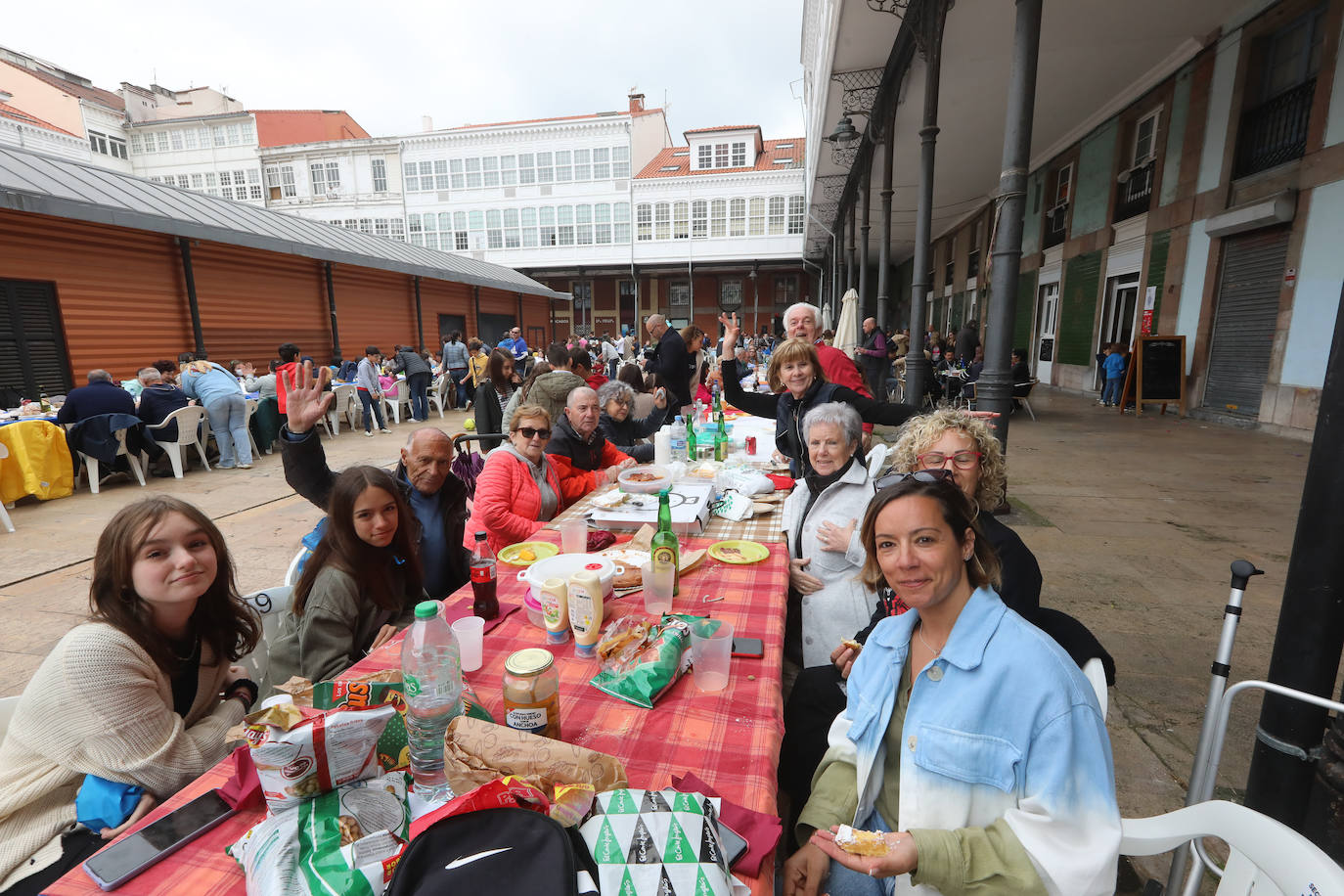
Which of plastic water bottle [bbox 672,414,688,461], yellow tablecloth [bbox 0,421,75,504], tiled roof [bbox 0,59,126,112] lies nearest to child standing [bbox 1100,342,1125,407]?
plastic water bottle [bbox 672,414,688,461]

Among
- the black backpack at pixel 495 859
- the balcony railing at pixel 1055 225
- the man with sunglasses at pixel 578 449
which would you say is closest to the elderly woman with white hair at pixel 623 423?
the man with sunglasses at pixel 578 449

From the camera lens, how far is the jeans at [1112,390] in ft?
33.8

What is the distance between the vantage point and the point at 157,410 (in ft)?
22.8

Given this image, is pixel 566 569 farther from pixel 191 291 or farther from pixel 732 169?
pixel 732 169

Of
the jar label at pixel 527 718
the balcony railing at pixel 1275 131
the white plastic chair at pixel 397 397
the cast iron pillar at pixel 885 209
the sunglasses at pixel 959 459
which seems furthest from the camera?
the white plastic chair at pixel 397 397

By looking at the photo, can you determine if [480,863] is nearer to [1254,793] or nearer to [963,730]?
[963,730]

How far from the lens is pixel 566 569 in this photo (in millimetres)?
2047

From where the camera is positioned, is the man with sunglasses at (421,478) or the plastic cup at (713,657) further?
the man with sunglasses at (421,478)

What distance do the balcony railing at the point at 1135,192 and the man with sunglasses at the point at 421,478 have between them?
12.4 m

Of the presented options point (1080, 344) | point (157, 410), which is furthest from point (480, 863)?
point (1080, 344)

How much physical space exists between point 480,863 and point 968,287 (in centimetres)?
2133

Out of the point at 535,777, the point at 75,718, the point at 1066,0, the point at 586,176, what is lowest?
the point at 75,718

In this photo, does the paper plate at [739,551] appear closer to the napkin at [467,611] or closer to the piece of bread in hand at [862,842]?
the napkin at [467,611]

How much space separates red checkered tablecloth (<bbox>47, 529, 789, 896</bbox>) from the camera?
3.25ft
